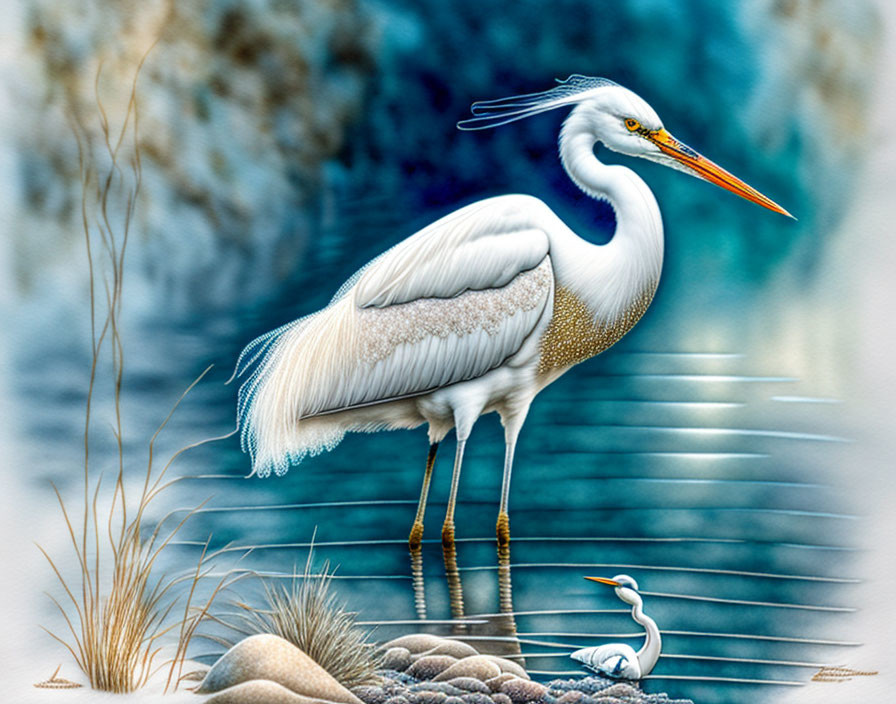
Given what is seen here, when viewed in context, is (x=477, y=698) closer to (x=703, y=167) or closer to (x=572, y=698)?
(x=572, y=698)

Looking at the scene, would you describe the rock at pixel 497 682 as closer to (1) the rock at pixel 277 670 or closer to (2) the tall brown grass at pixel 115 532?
(1) the rock at pixel 277 670

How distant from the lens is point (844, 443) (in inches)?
159

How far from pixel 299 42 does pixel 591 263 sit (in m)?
1.32

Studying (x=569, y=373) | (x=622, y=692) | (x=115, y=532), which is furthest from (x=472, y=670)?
(x=115, y=532)

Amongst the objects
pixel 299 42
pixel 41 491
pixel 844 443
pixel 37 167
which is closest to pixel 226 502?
pixel 41 491

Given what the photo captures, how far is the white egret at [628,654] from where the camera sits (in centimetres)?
359

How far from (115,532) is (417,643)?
1112mm

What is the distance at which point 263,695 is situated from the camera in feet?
11.4

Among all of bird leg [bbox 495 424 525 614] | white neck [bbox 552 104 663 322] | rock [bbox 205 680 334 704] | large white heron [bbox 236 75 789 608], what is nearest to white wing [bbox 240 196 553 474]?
large white heron [bbox 236 75 789 608]

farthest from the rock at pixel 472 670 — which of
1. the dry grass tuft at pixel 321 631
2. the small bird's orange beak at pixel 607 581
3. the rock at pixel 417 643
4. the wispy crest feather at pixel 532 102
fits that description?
the wispy crest feather at pixel 532 102

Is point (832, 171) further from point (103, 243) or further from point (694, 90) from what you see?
point (103, 243)

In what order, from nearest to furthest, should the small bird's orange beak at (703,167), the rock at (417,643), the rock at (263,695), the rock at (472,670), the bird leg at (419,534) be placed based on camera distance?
the rock at (263,695) → the rock at (472,670) → the rock at (417,643) → the bird leg at (419,534) → the small bird's orange beak at (703,167)

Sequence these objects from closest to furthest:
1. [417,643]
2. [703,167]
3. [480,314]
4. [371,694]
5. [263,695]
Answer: [263,695] → [371,694] → [417,643] → [480,314] → [703,167]

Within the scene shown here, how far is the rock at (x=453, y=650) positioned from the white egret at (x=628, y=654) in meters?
0.33
